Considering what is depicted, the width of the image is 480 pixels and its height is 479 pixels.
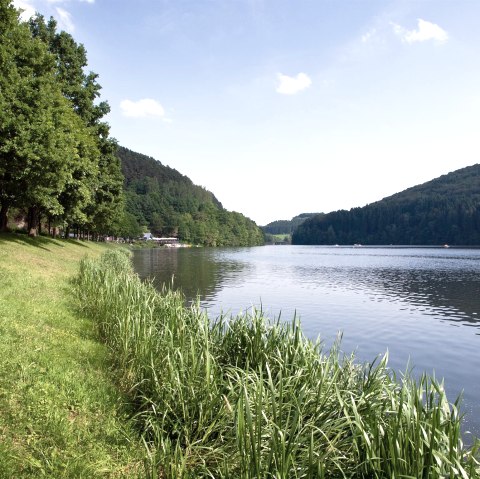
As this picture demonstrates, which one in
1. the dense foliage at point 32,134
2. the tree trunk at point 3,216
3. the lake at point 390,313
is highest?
the dense foliage at point 32,134

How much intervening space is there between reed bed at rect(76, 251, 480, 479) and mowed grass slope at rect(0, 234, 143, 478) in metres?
0.54

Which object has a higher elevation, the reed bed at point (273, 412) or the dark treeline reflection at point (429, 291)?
the reed bed at point (273, 412)

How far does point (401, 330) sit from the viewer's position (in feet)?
76.6

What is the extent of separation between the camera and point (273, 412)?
6504 mm

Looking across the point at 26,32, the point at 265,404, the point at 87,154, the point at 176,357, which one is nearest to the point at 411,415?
the point at 265,404

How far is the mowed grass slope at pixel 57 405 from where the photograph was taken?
20.6 ft

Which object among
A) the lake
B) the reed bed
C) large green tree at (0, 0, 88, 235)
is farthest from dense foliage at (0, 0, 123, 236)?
the reed bed

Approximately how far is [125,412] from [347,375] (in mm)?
4971

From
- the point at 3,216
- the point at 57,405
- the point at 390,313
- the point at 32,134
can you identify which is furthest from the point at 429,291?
the point at 3,216

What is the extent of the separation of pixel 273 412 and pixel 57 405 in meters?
4.46

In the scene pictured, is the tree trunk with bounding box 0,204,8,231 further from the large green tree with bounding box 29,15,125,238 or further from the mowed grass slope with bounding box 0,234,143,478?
the mowed grass slope with bounding box 0,234,143,478

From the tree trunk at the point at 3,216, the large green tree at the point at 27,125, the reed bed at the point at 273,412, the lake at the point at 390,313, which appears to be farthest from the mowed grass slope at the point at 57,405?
the tree trunk at the point at 3,216

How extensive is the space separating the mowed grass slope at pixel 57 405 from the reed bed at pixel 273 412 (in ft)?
1.78

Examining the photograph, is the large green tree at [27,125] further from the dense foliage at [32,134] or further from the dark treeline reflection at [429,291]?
the dark treeline reflection at [429,291]
